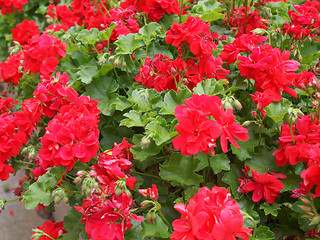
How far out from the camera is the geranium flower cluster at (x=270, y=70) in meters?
1.08

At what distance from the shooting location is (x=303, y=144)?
96cm

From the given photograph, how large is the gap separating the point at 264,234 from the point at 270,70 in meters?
0.50

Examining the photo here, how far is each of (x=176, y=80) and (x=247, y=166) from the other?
41 centimetres

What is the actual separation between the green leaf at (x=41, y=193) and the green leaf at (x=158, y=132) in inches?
16.7

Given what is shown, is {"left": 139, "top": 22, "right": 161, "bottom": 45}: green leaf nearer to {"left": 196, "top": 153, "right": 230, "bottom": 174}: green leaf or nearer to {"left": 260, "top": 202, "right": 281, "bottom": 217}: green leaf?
{"left": 196, "top": 153, "right": 230, "bottom": 174}: green leaf

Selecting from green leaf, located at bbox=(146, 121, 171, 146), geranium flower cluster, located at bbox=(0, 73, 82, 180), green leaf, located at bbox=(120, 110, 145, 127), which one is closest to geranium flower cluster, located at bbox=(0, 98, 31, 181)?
geranium flower cluster, located at bbox=(0, 73, 82, 180)

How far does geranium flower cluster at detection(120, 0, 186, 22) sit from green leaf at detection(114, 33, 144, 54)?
0.15 metres

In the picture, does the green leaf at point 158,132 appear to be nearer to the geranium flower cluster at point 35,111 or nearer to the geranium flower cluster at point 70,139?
the geranium flower cluster at point 70,139

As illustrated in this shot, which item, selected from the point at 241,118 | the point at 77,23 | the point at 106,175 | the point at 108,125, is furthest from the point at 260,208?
the point at 77,23

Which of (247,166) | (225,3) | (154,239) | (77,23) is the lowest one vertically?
Answer: (154,239)

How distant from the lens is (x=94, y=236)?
959mm

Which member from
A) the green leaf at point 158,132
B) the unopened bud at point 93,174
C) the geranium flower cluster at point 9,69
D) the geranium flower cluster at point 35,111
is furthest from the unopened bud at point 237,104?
the geranium flower cluster at point 9,69

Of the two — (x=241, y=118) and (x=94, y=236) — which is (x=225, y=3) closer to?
(x=241, y=118)

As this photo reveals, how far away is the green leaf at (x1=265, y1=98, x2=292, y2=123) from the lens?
3.70ft
